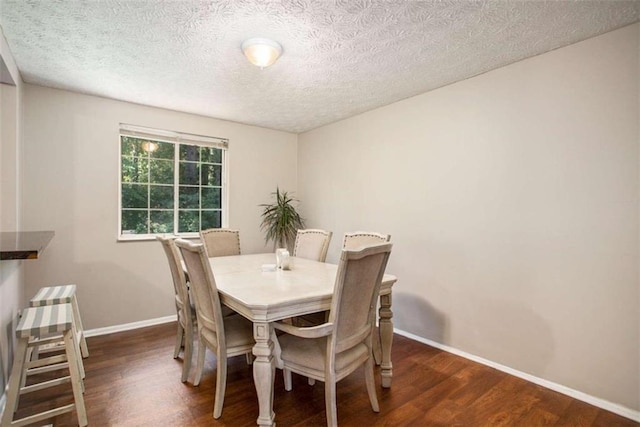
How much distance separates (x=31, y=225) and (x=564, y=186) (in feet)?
14.5

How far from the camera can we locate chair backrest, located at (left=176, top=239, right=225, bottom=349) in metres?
1.79

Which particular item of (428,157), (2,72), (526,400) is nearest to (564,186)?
(428,157)

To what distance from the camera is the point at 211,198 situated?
4066mm

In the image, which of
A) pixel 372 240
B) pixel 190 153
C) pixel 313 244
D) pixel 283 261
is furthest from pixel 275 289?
pixel 190 153

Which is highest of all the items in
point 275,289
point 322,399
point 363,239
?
point 363,239

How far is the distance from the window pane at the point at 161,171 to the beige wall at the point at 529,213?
8.17 ft

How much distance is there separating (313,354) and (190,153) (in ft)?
10.1

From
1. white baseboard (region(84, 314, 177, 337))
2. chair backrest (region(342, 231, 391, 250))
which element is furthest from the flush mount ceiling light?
white baseboard (region(84, 314, 177, 337))

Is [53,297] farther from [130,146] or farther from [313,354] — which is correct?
[313,354]

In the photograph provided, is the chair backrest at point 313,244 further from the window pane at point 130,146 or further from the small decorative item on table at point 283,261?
the window pane at point 130,146

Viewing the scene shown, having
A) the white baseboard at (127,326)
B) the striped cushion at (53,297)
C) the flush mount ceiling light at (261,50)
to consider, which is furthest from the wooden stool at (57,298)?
the flush mount ceiling light at (261,50)

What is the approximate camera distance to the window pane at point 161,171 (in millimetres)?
3613

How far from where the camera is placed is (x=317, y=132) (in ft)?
14.5

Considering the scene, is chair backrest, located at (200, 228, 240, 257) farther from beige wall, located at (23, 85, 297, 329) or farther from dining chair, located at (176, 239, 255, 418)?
dining chair, located at (176, 239, 255, 418)
